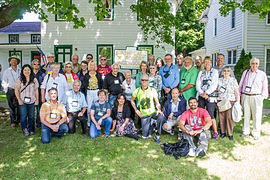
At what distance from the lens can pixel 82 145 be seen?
16.9 feet

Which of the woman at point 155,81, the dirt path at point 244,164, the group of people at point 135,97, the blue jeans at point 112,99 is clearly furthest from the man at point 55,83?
the dirt path at point 244,164

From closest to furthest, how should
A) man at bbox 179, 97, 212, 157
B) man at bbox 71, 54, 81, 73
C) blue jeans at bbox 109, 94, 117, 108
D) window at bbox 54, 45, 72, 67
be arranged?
man at bbox 179, 97, 212, 157, blue jeans at bbox 109, 94, 117, 108, man at bbox 71, 54, 81, 73, window at bbox 54, 45, 72, 67

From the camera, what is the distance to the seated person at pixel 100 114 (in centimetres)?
576

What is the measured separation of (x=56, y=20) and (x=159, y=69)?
356 inches

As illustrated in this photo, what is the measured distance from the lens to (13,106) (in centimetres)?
668

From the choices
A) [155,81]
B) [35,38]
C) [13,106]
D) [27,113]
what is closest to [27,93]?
[27,113]

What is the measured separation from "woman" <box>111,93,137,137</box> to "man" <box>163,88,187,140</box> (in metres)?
0.90

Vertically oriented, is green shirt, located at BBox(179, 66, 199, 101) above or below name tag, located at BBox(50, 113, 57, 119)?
above

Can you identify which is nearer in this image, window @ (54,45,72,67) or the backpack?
the backpack

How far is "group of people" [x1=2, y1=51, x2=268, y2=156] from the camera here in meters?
5.54

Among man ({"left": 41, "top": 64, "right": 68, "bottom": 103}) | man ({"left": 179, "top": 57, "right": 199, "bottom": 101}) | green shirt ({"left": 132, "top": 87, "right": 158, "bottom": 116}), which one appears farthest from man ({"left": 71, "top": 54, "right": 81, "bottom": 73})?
man ({"left": 179, "top": 57, "right": 199, "bottom": 101})

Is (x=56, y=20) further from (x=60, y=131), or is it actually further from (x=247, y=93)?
(x=247, y=93)

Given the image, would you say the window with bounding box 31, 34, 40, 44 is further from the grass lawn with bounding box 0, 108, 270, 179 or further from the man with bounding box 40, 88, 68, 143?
the man with bounding box 40, 88, 68, 143

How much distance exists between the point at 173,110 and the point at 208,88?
41.4 inches
